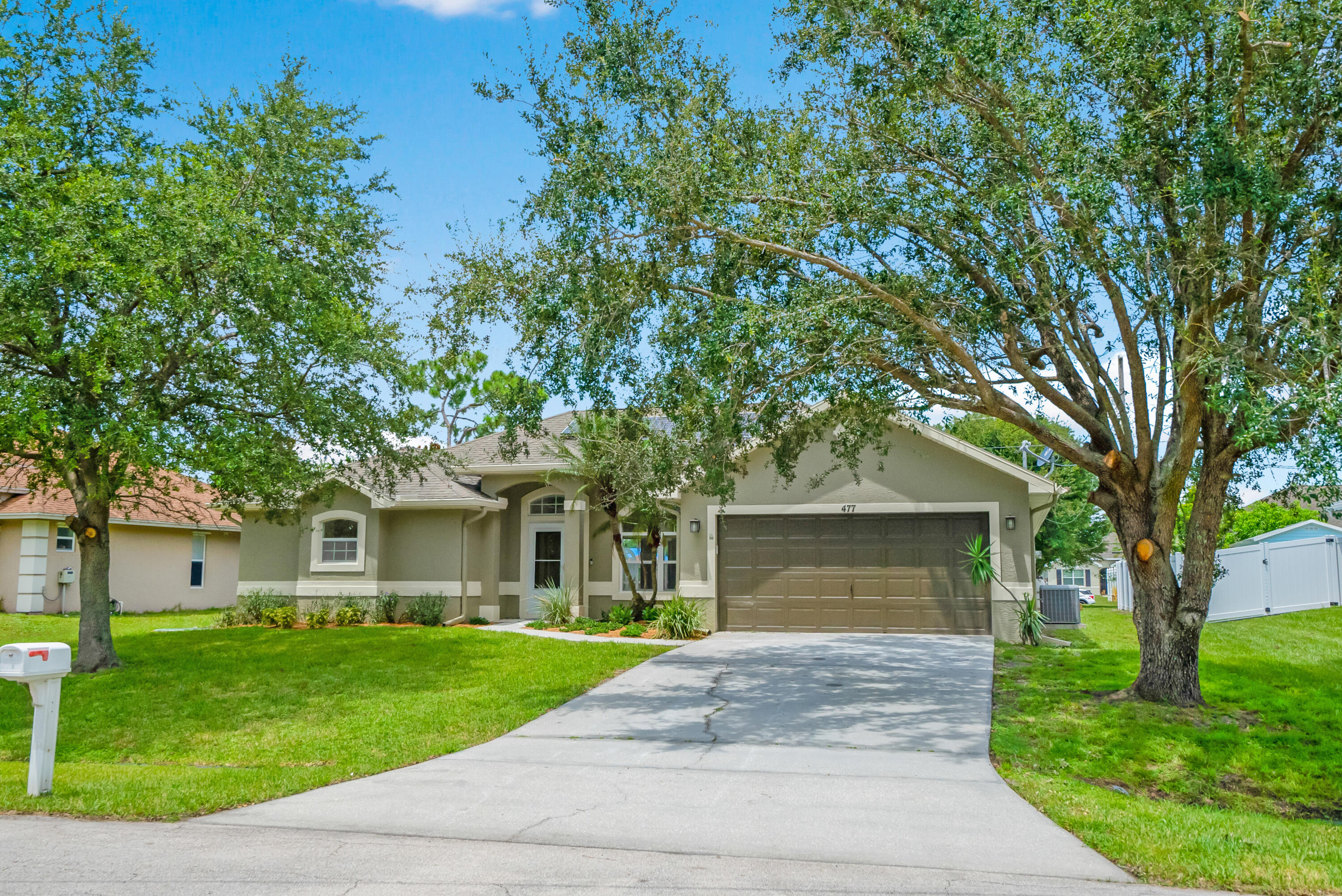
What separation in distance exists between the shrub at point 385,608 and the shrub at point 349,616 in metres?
0.28

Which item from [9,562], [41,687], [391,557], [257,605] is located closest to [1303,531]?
[391,557]

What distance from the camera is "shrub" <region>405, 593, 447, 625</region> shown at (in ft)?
63.8

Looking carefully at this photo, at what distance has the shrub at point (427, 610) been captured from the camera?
19.4m

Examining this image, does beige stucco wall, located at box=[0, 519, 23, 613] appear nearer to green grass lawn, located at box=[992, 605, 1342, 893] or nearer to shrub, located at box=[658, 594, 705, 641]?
shrub, located at box=[658, 594, 705, 641]

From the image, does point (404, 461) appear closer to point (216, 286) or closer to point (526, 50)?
point (216, 286)

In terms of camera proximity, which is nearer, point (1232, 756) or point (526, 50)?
point (1232, 756)

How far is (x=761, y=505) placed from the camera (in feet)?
58.7

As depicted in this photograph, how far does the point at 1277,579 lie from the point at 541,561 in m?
16.4

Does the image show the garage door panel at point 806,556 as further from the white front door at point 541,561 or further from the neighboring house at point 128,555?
the neighboring house at point 128,555

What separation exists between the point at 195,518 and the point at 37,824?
10.6 metres

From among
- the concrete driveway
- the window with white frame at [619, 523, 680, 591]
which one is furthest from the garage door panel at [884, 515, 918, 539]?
the concrete driveway

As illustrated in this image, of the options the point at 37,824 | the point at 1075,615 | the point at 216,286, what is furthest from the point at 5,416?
the point at 1075,615

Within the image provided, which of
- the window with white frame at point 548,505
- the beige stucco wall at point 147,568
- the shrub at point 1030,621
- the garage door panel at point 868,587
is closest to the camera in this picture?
the shrub at point 1030,621

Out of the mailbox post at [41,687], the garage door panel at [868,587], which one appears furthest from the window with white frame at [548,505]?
the mailbox post at [41,687]
